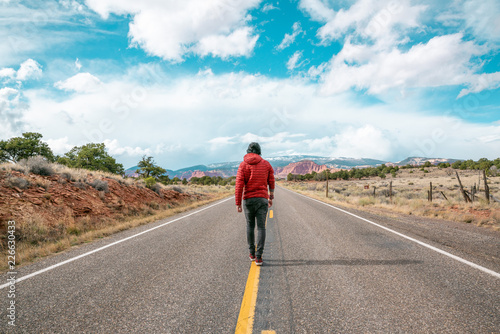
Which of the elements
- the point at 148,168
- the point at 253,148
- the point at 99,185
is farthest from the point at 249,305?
the point at 148,168

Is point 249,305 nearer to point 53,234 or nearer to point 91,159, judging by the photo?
point 53,234

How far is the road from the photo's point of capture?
262 centimetres

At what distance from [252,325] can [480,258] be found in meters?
5.15

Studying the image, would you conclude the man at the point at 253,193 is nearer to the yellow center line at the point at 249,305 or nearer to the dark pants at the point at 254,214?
the dark pants at the point at 254,214

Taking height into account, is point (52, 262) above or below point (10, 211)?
below

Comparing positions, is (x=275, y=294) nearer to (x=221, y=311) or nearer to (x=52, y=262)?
(x=221, y=311)

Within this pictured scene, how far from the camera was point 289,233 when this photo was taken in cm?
719

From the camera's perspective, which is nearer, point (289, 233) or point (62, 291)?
point (62, 291)

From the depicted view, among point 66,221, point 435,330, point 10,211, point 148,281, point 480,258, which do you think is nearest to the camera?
point 435,330

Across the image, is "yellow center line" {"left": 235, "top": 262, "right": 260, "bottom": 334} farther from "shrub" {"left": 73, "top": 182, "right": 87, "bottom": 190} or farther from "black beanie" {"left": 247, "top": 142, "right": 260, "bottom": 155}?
"shrub" {"left": 73, "top": 182, "right": 87, "bottom": 190}

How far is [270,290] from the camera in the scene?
11.1ft

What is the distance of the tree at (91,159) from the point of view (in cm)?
3616

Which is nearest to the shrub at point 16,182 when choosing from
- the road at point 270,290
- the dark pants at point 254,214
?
the road at point 270,290

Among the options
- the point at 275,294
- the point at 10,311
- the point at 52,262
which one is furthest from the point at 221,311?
the point at 52,262
